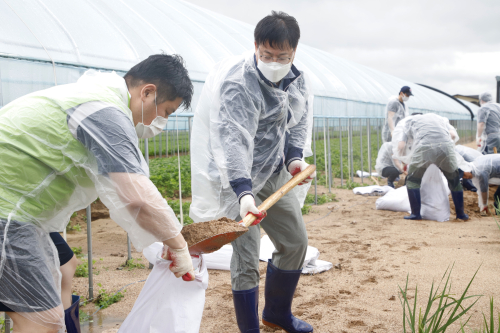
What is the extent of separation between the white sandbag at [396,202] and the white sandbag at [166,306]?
15.6 feet

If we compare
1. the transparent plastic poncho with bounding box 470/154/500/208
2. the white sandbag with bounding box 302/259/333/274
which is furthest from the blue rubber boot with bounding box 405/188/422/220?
the white sandbag with bounding box 302/259/333/274

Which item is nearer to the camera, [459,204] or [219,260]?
[219,260]

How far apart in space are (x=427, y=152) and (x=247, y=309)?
→ 3.72 m

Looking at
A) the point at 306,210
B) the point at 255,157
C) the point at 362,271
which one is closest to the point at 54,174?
the point at 255,157

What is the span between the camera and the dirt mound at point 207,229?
177 centimetres

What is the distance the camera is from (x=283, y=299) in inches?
92.4

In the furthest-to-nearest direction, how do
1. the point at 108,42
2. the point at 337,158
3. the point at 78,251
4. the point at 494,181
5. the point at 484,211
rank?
the point at 337,158 → the point at 484,211 → the point at 494,181 → the point at 108,42 → the point at 78,251

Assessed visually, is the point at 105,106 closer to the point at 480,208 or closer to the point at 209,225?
the point at 209,225

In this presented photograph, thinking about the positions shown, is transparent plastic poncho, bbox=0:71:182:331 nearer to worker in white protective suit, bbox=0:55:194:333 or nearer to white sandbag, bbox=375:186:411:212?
worker in white protective suit, bbox=0:55:194:333

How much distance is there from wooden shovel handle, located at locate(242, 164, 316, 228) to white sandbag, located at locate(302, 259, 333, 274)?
A: 1.22 meters

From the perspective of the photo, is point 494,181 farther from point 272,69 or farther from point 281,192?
point 272,69

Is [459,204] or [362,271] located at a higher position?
[459,204]

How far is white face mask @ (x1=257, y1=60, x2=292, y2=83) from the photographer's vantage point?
2.07 meters

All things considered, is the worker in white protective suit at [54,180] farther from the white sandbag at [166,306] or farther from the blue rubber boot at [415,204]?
the blue rubber boot at [415,204]
